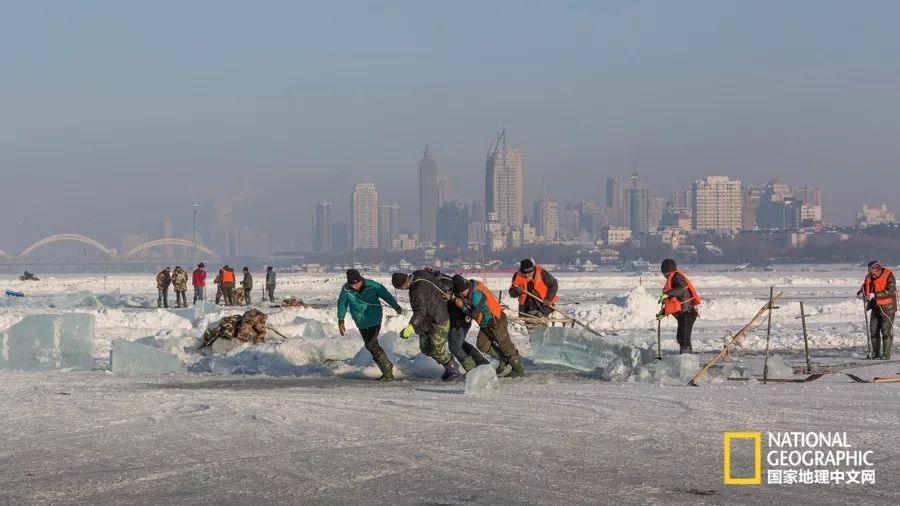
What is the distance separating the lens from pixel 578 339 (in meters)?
14.0

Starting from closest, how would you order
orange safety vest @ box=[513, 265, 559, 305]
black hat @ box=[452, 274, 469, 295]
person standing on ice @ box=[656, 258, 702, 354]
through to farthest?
black hat @ box=[452, 274, 469, 295] < person standing on ice @ box=[656, 258, 702, 354] < orange safety vest @ box=[513, 265, 559, 305]

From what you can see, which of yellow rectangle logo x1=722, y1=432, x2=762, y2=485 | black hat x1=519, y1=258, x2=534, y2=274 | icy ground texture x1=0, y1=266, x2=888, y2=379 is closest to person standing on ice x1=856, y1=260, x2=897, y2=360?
icy ground texture x1=0, y1=266, x2=888, y2=379

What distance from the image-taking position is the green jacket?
42.1 feet

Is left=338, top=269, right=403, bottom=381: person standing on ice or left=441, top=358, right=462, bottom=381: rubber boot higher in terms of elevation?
left=338, top=269, right=403, bottom=381: person standing on ice

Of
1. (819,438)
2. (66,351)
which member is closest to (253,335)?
(66,351)

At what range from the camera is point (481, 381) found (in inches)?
445

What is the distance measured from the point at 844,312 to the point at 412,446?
2189 cm

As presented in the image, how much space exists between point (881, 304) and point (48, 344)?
424 inches

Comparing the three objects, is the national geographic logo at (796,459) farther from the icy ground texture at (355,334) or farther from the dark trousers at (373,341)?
the dark trousers at (373,341)

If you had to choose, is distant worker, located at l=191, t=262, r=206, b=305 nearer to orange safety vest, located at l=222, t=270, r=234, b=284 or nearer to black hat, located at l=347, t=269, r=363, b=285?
orange safety vest, located at l=222, t=270, r=234, b=284

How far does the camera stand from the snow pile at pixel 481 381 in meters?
11.3

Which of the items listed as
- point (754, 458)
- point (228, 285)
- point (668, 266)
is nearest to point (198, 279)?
point (228, 285)

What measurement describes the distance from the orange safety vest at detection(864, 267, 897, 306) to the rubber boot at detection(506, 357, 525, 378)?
530cm

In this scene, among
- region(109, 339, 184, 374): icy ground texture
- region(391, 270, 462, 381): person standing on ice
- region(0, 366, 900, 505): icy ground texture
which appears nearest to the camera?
region(0, 366, 900, 505): icy ground texture
